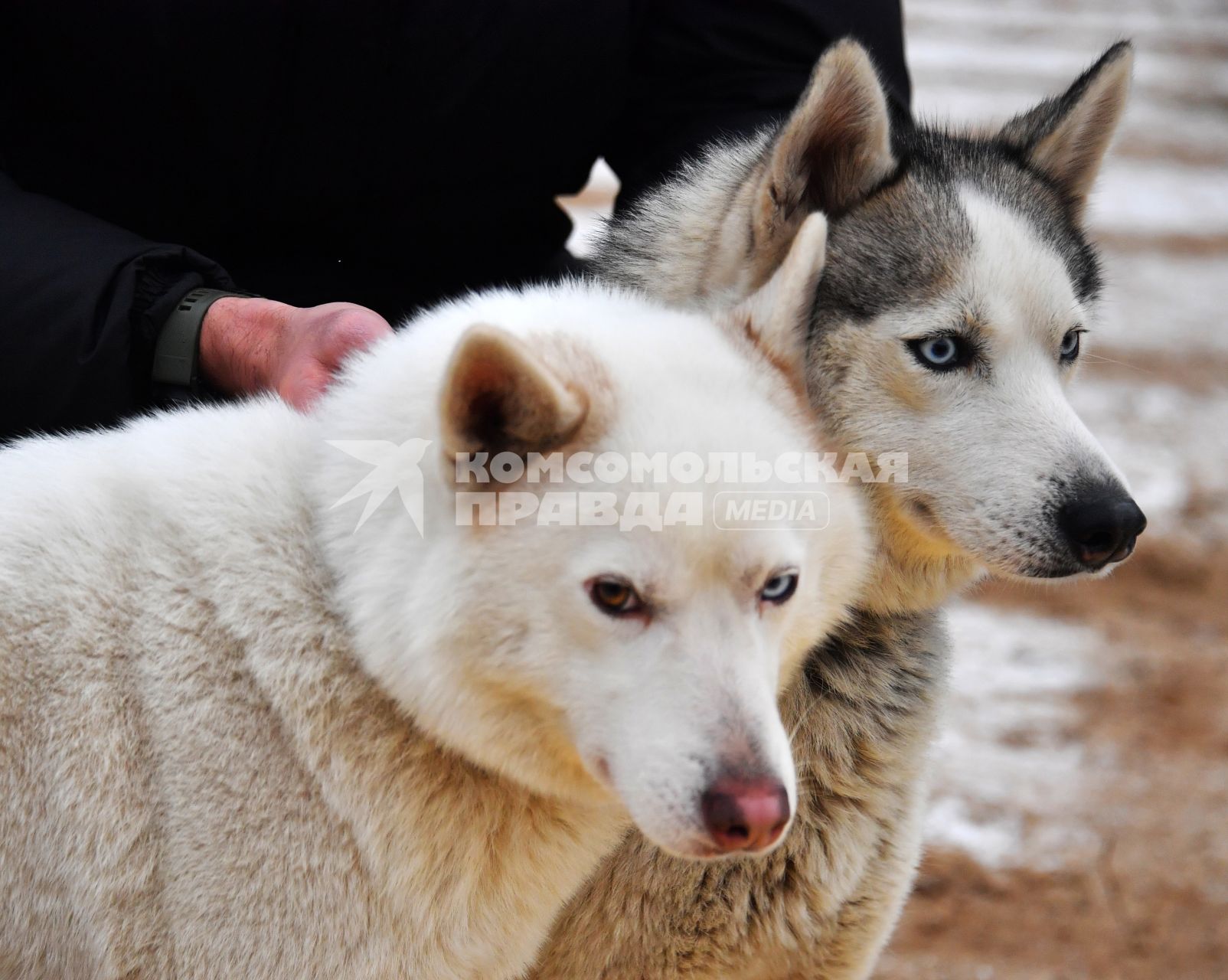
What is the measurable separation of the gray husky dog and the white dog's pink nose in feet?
2.06

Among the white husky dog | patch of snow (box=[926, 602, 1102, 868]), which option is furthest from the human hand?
patch of snow (box=[926, 602, 1102, 868])

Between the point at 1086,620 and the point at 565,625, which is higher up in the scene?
the point at 565,625

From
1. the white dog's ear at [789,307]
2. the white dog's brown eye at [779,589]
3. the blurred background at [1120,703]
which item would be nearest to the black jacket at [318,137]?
the blurred background at [1120,703]

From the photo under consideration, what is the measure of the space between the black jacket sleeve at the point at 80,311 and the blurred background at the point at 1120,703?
0.99 meters

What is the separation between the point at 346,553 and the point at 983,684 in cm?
367

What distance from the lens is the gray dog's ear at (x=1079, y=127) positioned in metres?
2.46

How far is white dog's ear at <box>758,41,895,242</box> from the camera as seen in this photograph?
214 centimetres

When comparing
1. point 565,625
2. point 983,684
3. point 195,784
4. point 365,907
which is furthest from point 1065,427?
point 983,684

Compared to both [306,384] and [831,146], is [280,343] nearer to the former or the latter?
[306,384]

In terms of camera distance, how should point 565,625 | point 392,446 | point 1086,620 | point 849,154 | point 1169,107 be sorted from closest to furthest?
point 565,625 < point 392,446 < point 849,154 < point 1086,620 < point 1169,107

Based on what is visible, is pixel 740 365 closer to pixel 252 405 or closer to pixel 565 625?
pixel 565 625

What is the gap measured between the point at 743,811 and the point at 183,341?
148 centimetres

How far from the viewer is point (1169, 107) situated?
9.15 meters

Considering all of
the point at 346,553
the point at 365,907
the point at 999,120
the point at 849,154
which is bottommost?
the point at 999,120
